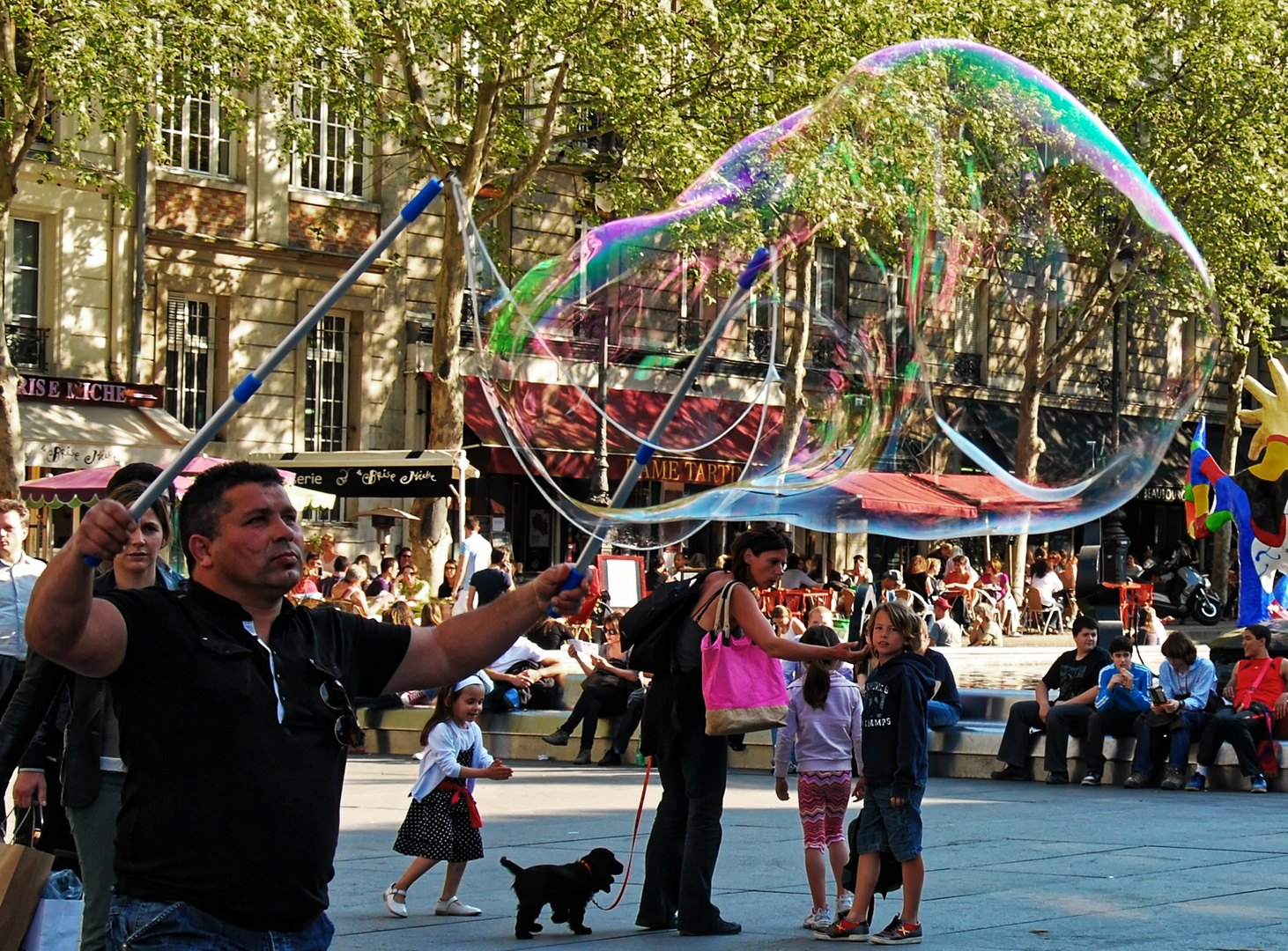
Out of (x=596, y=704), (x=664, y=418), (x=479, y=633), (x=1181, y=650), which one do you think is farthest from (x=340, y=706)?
(x=596, y=704)

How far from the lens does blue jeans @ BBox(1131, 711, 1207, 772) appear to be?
45.3 feet

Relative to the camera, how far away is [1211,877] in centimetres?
905

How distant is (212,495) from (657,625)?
4213mm

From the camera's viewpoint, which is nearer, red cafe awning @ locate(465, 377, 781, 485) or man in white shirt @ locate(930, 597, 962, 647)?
red cafe awning @ locate(465, 377, 781, 485)

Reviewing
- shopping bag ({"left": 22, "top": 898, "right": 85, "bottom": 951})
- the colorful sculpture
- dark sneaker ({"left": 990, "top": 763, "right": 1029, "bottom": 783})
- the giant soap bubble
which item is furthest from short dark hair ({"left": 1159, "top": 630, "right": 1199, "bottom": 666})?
shopping bag ({"left": 22, "top": 898, "right": 85, "bottom": 951})

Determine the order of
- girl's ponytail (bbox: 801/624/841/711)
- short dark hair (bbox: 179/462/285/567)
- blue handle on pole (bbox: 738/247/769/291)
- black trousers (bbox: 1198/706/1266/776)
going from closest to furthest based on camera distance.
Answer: short dark hair (bbox: 179/462/285/567) → blue handle on pole (bbox: 738/247/769/291) → girl's ponytail (bbox: 801/624/841/711) → black trousers (bbox: 1198/706/1266/776)

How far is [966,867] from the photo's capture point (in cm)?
956

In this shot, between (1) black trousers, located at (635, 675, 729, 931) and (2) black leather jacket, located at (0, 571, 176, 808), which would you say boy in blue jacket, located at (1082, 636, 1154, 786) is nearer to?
(1) black trousers, located at (635, 675, 729, 931)

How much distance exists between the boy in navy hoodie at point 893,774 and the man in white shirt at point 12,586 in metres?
3.38

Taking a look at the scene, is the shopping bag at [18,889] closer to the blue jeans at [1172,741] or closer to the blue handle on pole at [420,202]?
the blue handle on pole at [420,202]

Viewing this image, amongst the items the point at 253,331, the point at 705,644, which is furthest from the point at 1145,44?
the point at 705,644

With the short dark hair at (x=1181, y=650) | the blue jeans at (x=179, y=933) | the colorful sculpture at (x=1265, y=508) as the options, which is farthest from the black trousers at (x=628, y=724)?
the blue jeans at (x=179, y=933)

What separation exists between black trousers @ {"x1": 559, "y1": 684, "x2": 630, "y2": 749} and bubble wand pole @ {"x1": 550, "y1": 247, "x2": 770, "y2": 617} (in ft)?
30.5

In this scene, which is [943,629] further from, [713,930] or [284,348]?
[284,348]
